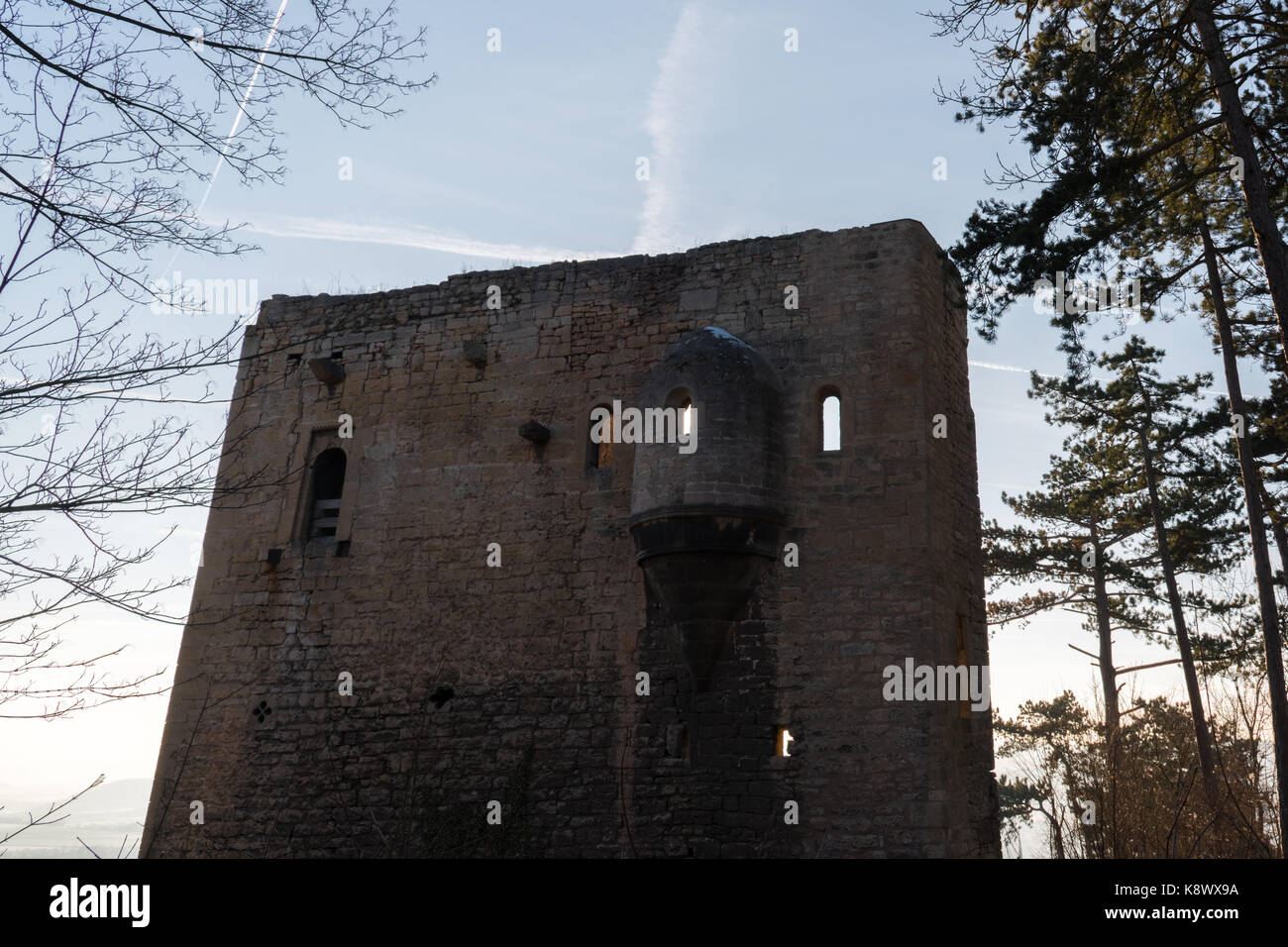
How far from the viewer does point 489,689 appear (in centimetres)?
1080

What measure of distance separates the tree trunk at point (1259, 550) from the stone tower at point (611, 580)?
3.27m

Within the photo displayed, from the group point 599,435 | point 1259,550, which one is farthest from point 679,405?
point 1259,550

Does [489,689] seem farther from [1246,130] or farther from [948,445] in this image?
[1246,130]

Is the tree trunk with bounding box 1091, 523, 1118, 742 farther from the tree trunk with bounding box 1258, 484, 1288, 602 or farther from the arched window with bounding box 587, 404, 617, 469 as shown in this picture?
the arched window with bounding box 587, 404, 617, 469

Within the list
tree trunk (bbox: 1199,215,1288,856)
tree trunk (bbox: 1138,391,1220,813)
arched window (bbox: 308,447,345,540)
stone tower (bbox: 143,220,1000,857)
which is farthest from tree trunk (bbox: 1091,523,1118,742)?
arched window (bbox: 308,447,345,540)

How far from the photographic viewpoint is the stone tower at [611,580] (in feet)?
31.3

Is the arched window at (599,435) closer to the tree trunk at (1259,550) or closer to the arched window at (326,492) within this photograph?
the arched window at (326,492)

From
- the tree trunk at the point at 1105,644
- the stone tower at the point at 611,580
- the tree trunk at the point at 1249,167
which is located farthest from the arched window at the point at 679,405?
the tree trunk at the point at 1105,644

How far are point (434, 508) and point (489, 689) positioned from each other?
7.67 ft

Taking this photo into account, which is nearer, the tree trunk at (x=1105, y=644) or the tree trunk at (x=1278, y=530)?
the tree trunk at (x=1278, y=530)

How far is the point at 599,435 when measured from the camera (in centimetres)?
1147

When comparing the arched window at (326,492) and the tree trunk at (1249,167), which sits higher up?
the tree trunk at (1249,167)

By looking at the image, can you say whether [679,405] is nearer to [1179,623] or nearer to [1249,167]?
[1249,167]

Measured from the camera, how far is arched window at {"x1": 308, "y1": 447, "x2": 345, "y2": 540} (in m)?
12.6
